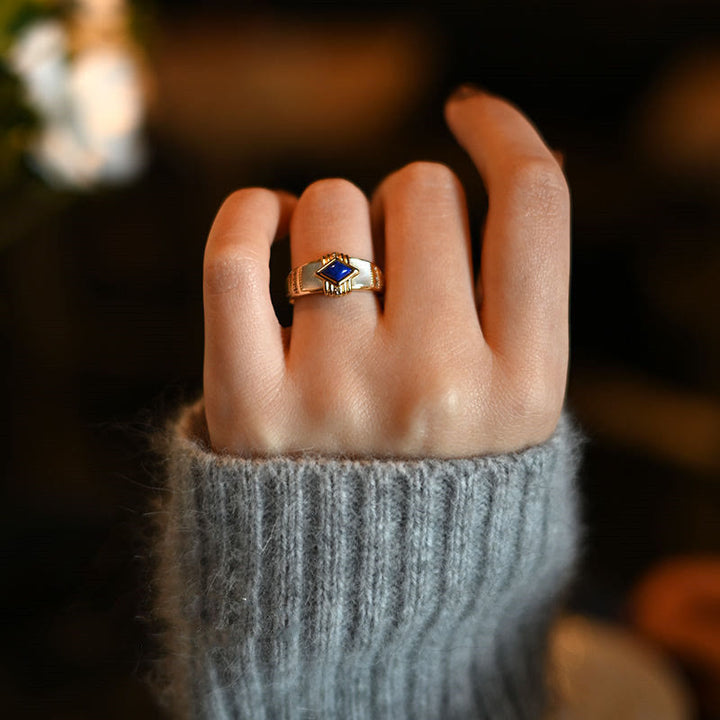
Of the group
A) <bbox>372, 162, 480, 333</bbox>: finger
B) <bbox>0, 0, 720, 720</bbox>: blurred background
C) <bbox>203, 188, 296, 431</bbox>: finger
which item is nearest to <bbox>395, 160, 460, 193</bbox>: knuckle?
<bbox>372, 162, 480, 333</bbox>: finger

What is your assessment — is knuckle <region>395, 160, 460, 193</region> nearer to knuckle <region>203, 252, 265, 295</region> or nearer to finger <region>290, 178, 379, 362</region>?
finger <region>290, 178, 379, 362</region>

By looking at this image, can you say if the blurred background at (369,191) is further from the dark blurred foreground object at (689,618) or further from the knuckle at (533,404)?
the knuckle at (533,404)

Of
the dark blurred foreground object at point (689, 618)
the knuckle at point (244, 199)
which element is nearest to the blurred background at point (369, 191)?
the dark blurred foreground object at point (689, 618)

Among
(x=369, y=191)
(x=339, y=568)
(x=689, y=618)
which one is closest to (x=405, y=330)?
(x=339, y=568)

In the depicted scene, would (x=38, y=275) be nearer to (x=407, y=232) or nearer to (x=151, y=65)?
(x=151, y=65)

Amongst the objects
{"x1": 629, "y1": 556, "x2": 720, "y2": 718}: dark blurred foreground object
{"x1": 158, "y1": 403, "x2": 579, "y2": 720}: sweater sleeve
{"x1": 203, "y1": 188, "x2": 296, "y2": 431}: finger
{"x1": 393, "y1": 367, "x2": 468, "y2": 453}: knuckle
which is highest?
{"x1": 203, "y1": 188, "x2": 296, "y2": 431}: finger

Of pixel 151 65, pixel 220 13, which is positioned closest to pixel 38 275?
pixel 151 65
